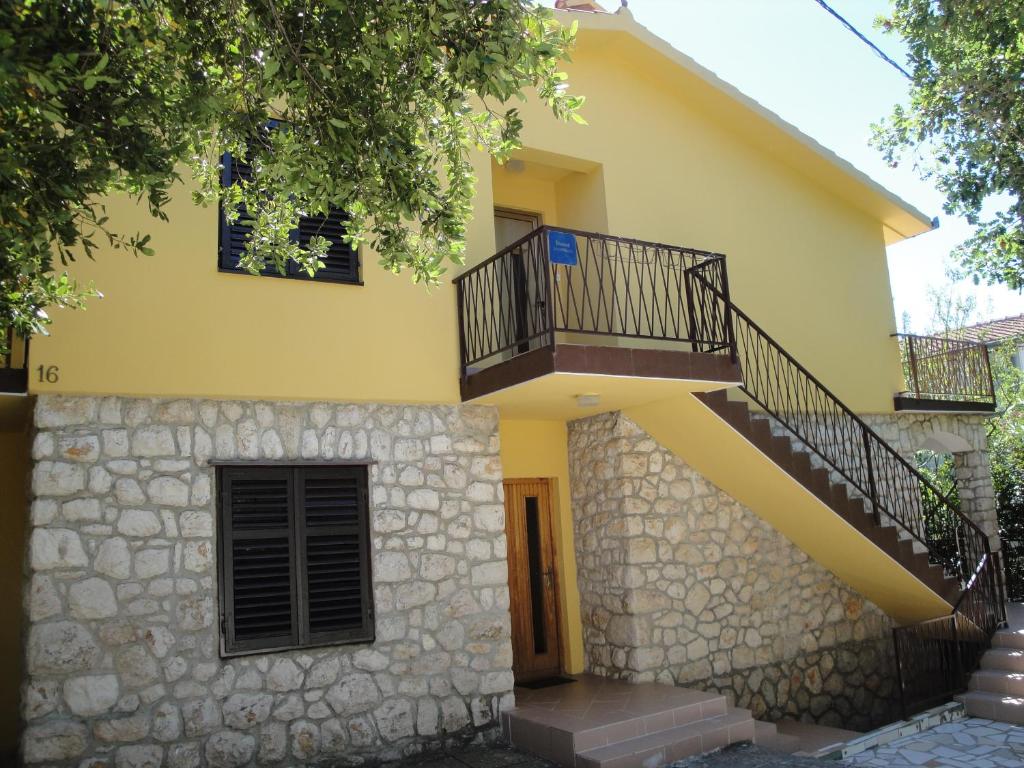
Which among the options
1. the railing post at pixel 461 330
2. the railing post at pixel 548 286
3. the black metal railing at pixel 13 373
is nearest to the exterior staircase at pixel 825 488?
the railing post at pixel 548 286

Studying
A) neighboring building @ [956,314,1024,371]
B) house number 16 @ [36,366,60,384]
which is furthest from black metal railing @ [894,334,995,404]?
neighboring building @ [956,314,1024,371]

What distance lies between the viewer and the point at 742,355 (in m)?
10.9

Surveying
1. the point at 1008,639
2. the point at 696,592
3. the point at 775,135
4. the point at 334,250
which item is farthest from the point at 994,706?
the point at 334,250

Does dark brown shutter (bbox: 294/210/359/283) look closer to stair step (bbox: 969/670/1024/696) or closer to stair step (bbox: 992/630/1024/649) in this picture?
stair step (bbox: 969/670/1024/696)

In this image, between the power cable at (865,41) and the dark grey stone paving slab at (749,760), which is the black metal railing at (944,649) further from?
the power cable at (865,41)

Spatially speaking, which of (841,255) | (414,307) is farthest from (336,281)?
(841,255)

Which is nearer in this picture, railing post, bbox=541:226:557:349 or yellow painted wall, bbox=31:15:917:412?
yellow painted wall, bbox=31:15:917:412

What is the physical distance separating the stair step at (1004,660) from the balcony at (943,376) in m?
3.61

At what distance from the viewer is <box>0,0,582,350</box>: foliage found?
4605 millimetres

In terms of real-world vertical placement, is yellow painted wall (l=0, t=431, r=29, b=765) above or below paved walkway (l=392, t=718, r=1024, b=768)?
above

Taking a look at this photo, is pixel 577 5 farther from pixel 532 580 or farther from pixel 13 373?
pixel 13 373

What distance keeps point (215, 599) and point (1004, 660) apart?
8.80 m

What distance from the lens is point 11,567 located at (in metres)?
7.67

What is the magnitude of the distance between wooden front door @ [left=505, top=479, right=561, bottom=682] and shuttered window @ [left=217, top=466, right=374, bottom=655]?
2658mm
